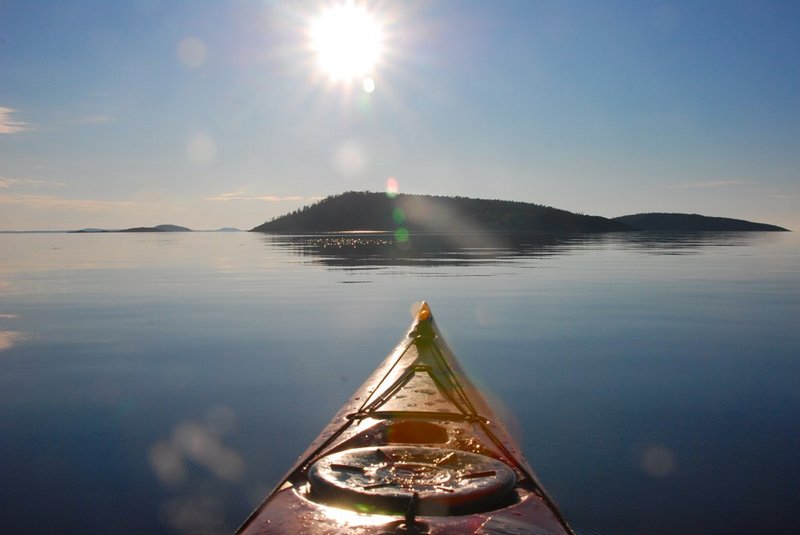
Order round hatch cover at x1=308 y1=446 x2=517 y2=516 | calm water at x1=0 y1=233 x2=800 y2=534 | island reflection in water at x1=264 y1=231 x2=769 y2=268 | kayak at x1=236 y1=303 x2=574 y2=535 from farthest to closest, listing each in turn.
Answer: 1. island reflection in water at x1=264 y1=231 x2=769 y2=268
2. calm water at x1=0 y1=233 x2=800 y2=534
3. round hatch cover at x1=308 y1=446 x2=517 y2=516
4. kayak at x1=236 y1=303 x2=574 y2=535

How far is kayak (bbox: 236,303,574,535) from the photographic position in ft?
13.3

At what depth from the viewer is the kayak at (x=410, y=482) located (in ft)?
13.3

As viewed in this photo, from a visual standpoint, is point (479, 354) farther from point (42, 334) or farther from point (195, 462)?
point (42, 334)

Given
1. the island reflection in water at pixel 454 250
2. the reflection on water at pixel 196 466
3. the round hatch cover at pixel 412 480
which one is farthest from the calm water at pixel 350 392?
the island reflection in water at pixel 454 250

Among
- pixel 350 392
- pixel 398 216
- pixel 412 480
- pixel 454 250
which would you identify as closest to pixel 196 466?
pixel 350 392

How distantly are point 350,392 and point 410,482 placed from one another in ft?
18.9

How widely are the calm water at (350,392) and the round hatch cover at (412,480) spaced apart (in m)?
1.64

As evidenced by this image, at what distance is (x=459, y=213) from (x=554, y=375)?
124874mm

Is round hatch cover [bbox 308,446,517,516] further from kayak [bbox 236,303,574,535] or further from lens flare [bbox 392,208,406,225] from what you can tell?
lens flare [bbox 392,208,406,225]

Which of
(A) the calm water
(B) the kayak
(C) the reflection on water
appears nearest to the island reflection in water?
(A) the calm water

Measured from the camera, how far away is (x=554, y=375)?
1105cm

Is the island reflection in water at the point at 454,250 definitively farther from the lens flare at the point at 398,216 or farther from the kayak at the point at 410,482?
the lens flare at the point at 398,216

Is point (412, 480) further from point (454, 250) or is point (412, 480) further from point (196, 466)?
point (454, 250)

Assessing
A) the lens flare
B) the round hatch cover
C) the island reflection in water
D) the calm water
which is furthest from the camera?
the lens flare
